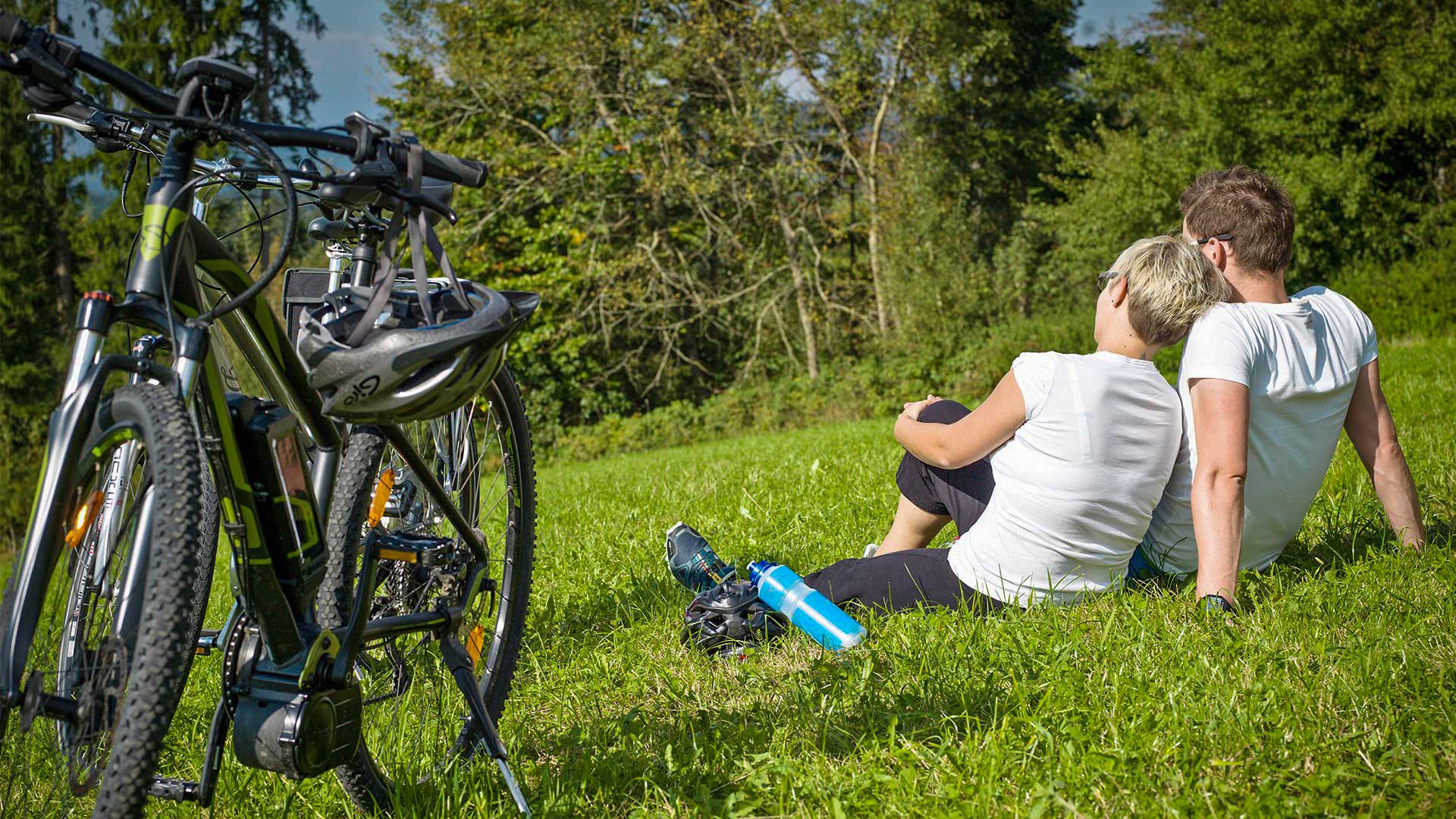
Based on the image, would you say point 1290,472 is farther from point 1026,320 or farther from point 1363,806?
point 1026,320

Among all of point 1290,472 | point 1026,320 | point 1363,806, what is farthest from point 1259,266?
point 1026,320

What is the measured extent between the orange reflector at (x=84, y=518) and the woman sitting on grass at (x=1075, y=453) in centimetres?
217

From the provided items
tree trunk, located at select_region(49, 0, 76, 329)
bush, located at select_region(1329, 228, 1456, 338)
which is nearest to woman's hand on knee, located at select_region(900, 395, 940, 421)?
bush, located at select_region(1329, 228, 1456, 338)

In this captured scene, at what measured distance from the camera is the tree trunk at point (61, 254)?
25.9m

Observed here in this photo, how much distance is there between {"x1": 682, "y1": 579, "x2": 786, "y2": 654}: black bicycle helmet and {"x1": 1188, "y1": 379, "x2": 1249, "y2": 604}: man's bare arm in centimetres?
124

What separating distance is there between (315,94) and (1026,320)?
64.5 feet

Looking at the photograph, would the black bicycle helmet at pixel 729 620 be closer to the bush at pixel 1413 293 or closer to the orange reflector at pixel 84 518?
the orange reflector at pixel 84 518

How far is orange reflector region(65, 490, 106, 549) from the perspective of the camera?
1.47 meters

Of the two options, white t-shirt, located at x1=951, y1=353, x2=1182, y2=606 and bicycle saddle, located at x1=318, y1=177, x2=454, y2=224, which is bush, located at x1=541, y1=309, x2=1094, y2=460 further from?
bicycle saddle, located at x1=318, y1=177, x2=454, y2=224

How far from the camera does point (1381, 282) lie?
53.1ft

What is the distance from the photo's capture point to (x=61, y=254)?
26.5 metres

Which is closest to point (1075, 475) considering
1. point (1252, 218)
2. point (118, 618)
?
point (1252, 218)

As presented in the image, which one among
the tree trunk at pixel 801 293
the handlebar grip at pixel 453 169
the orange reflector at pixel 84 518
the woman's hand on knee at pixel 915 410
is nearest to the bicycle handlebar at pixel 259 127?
the handlebar grip at pixel 453 169

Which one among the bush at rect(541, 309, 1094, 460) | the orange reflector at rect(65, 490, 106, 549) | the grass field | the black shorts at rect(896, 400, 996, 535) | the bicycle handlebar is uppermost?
the bicycle handlebar
